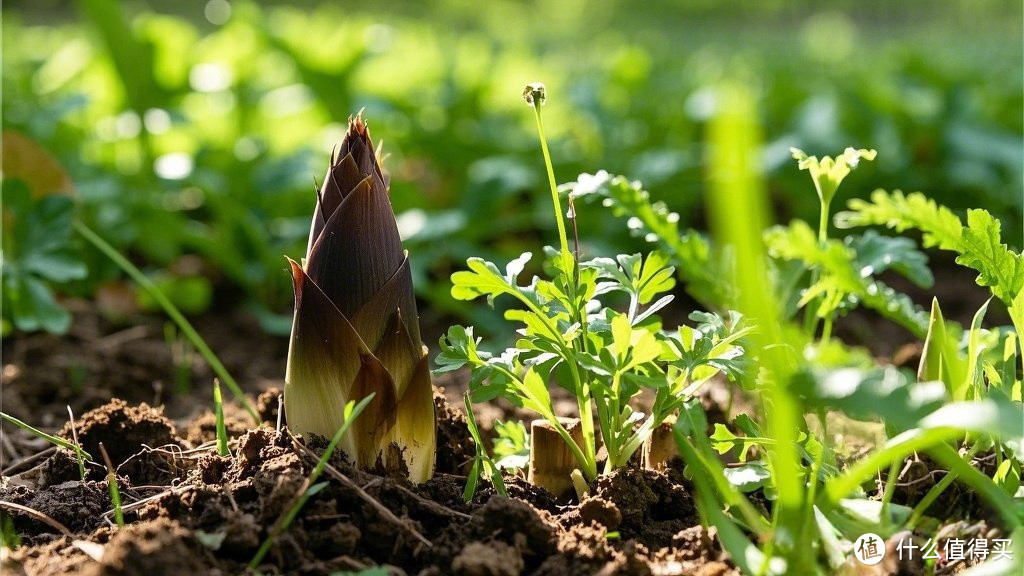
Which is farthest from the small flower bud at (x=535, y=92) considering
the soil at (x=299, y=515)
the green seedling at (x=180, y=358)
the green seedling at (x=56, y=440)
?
the green seedling at (x=180, y=358)

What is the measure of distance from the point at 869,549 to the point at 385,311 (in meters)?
0.63

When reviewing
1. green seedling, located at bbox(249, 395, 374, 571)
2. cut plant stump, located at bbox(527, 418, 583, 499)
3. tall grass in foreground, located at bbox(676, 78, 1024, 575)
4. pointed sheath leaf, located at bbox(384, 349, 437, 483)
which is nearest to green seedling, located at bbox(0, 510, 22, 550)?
green seedling, located at bbox(249, 395, 374, 571)

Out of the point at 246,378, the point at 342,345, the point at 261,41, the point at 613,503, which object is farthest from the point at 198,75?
the point at 613,503

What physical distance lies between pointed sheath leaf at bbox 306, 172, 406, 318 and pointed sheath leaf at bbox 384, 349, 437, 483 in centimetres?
12

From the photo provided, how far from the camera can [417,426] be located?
4.06ft

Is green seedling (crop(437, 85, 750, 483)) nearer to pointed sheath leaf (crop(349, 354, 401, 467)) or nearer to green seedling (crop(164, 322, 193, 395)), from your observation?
pointed sheath leaf (crop(349, 354, 401, 467))

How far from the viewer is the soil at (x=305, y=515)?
1.04 m

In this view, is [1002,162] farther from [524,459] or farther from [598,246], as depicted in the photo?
[524,459]

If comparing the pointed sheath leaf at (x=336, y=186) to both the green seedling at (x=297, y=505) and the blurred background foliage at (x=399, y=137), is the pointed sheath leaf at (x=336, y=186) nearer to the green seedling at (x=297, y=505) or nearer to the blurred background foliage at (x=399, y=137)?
the green seedling at (x=297, y=505)

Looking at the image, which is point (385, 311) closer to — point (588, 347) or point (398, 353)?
point (398, 353)

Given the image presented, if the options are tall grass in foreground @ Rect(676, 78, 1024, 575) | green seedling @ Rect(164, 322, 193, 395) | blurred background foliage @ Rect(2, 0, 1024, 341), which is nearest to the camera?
tall grass in foreground @ Rect(676, 78, 1024, 575)

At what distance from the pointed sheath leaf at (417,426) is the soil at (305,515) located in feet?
0.13

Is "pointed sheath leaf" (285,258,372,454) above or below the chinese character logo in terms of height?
above

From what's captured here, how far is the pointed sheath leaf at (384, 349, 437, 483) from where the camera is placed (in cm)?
122
